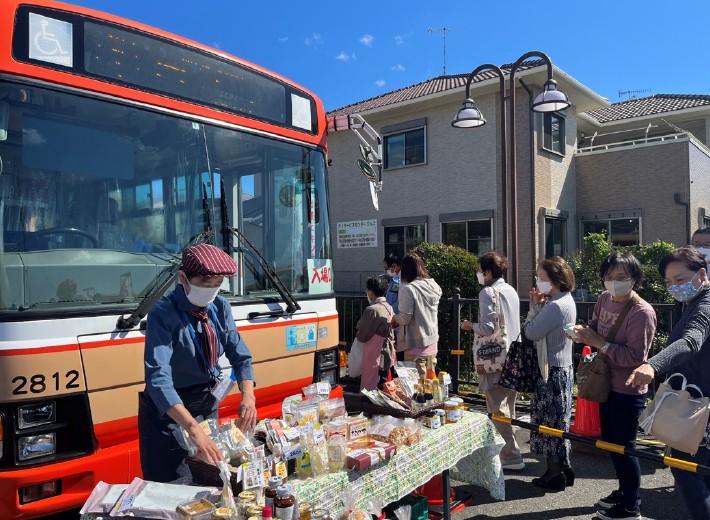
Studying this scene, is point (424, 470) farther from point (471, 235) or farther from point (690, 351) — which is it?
point (471, 235)

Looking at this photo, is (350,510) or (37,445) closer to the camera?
(350,510)

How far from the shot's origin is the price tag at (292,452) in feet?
8.09

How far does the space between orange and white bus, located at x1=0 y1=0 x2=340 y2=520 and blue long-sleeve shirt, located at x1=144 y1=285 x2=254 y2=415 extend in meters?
0.45

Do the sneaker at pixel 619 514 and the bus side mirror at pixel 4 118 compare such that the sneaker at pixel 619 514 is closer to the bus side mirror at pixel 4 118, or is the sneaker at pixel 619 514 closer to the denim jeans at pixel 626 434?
the denim jeans at pixel 626 434

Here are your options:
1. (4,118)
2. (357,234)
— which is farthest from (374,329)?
(357,234)

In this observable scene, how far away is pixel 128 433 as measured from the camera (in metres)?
2.97

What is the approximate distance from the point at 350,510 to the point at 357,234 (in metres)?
17.3

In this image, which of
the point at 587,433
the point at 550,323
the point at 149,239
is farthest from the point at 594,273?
the point at 149,239

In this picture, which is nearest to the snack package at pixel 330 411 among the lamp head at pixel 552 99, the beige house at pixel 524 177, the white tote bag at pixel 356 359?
the white tote bag at pixel 356 359

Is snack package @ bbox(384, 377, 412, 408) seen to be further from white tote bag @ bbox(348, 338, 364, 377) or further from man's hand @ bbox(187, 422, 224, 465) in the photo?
white tote bag @ bbox(348, 338, 364, 377)

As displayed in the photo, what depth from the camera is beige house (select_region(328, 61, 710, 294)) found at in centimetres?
1596

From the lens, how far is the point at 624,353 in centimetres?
355

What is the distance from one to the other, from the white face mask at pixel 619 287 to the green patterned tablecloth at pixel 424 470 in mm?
1271

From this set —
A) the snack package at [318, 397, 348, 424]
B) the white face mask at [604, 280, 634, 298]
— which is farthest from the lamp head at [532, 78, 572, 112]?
the snack package at [318, 397, 348, 424]
